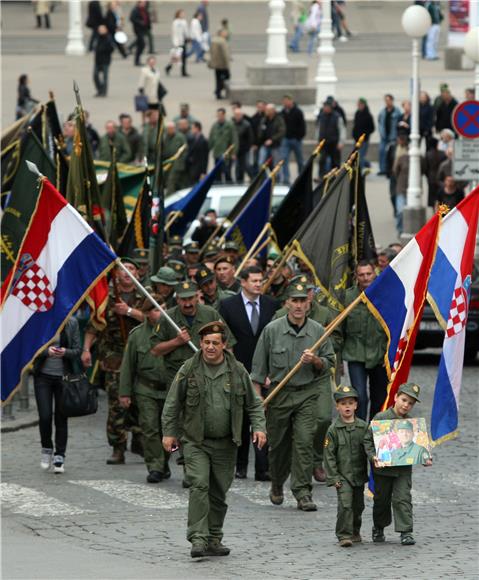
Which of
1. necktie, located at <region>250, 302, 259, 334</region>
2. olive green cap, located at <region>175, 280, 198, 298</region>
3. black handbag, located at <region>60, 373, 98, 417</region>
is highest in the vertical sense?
olive green cap, located at <region>175, 280, 198, 298</region>

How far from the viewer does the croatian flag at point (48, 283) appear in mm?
14875

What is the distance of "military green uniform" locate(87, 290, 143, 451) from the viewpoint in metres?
16.4

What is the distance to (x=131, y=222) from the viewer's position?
19.1 metres

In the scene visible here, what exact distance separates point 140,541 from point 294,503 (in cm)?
193

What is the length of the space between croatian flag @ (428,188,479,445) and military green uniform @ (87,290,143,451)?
12.2 feet

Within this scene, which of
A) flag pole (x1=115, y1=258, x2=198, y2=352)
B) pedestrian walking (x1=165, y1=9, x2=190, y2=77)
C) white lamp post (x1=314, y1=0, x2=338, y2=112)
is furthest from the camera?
pedestrian walking (x1=165, y1=9, x2=190, y2=77)

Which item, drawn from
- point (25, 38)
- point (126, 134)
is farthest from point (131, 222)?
point (25, 38)

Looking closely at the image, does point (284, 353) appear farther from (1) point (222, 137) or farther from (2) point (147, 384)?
(1) point (222, 137)

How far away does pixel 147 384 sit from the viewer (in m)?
15.7

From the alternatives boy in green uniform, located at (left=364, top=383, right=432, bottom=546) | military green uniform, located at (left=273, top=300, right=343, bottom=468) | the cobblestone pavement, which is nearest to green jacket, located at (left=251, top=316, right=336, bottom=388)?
military green uniform, located at (left=273, top=300, right=343, bottom=468)

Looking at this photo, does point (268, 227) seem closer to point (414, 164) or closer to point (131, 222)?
point (131, 222)

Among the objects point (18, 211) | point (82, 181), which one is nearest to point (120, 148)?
point (82, 181)

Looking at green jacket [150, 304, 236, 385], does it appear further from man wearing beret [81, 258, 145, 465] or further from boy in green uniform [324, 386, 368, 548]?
boy in green uniform [324, 386, 368, 548]

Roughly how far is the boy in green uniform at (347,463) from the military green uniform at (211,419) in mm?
638
